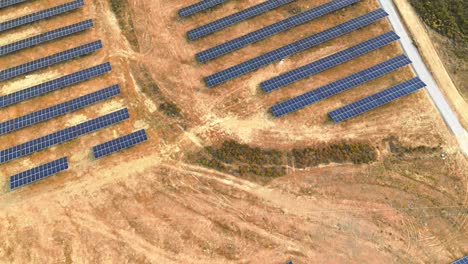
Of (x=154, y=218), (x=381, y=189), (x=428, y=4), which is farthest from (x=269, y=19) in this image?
(x=154, y=218)

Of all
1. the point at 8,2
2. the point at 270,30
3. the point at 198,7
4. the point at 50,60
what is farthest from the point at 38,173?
the point at 270,30

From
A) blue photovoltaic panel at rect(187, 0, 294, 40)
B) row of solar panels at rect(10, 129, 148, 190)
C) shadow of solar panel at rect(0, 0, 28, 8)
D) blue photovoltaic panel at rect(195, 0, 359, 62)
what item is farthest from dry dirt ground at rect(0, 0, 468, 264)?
shadow of solar panel at rect(0, 0, 28, 8)

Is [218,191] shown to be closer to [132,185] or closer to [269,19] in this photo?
[132,185]

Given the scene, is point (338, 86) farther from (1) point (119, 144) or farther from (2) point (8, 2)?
(2) point (8, 2)

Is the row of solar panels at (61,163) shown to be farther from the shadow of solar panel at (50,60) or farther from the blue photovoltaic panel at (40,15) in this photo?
the blue photovoltaic panel at (40,15)

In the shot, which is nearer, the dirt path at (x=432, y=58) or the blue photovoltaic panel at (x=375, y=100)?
the blue photovoltaic panel at (x=375, y=100)

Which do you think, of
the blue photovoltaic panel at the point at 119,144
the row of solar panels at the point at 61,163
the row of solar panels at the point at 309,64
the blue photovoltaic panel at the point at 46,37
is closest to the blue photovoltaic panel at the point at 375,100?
the row of solar panels at the point at 309,64
